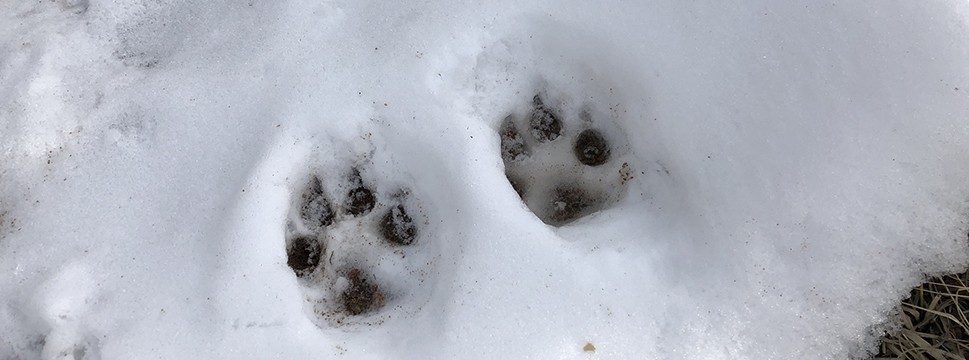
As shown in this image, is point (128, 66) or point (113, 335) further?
point (128, 66)

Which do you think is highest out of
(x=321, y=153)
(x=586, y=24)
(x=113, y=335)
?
(x=586, y=24)

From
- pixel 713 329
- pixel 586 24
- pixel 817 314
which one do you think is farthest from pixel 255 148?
pixel 817 314

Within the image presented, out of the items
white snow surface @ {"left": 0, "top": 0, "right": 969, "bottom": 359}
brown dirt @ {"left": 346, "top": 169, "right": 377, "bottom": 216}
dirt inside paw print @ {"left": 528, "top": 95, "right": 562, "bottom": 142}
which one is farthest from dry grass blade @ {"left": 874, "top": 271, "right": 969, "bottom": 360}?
brown dirt @ {"left": 346, "top": 169, "right": 377, "bottom": 216}

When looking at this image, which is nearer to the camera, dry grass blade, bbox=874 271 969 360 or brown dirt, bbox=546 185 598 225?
dry grass blade, bbox=874 271 969 360

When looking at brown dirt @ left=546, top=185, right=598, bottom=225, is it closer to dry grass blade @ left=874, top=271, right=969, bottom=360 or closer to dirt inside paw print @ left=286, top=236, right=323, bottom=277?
dirt inside paw print @ left=286, top=236, right=323, bottom=277

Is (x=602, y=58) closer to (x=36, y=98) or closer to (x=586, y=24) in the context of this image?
(x=586, y=24)

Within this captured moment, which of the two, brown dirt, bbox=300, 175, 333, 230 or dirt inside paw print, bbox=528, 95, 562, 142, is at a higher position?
dirt inside paw print, bbox=528, 95, 562, 142
